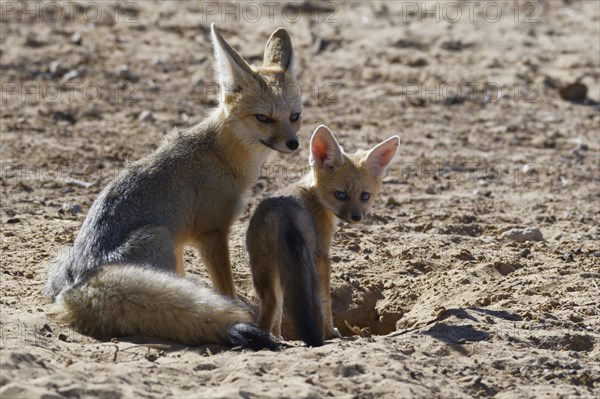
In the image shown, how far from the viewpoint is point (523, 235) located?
885 cm

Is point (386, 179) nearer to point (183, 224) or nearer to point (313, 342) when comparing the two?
point (183, 224)

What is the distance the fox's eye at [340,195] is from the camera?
23.6 feet

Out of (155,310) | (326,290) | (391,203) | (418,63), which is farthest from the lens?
(418,63)

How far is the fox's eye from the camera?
720 cm

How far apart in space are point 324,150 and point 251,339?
6.08ft

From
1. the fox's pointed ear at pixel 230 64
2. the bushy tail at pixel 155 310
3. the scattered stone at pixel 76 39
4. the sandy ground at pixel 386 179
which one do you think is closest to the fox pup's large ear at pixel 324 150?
the fox's pointed ear at pixel 230 64

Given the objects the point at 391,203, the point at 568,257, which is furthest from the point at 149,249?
the point at 391,203

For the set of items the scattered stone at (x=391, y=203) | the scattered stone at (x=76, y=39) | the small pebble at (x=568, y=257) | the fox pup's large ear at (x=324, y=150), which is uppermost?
the scattered stone at (x=76, y=39)

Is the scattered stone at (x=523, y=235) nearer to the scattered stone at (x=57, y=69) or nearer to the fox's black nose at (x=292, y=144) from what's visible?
the fox's black nose at (x=292, y=144)

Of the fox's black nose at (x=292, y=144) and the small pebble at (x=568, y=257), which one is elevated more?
the fox's black nose at (x=292, y=144)

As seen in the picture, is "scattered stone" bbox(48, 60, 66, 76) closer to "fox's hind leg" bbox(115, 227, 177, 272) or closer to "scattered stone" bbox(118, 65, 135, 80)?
"scattered stone" bbox(118, 65, 135, 80)

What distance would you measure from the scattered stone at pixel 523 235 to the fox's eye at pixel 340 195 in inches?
87.8

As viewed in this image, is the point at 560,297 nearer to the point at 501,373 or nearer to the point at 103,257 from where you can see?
the point at 501,373

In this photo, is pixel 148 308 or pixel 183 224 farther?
pixel 183 224
